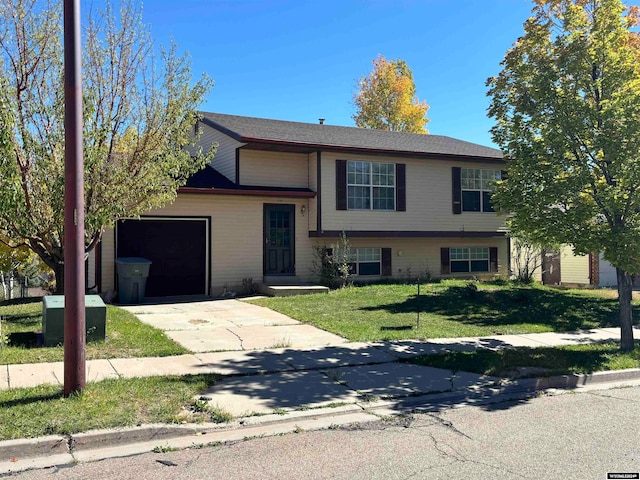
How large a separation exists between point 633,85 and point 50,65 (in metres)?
10.2

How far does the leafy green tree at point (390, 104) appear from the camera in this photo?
128 feet

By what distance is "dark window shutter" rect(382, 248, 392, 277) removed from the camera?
1937 cm

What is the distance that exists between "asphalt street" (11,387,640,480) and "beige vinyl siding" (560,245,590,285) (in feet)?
72.5

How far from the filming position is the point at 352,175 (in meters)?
18.3

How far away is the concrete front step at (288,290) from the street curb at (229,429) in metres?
9.15

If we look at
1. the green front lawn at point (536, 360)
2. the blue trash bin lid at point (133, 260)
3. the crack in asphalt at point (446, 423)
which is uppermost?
the blue trash bin lid at point (133, 260)

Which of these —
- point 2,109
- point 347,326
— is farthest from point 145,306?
point 2,109

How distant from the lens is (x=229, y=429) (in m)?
5.52

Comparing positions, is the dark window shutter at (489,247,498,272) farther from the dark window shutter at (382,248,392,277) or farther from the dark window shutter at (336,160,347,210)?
the dark window shutter at (336,160,347,210)

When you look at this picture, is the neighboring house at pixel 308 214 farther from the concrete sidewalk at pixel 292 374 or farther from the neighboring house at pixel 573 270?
the concrete sidewalk at pixel 292 374

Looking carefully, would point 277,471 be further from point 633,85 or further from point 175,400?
point 633,85

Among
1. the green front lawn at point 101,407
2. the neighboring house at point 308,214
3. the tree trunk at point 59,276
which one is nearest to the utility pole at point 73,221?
the green front lawn at point 101,407

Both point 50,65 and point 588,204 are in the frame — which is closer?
point 588,204

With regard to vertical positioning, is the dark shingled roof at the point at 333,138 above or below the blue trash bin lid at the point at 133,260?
above
